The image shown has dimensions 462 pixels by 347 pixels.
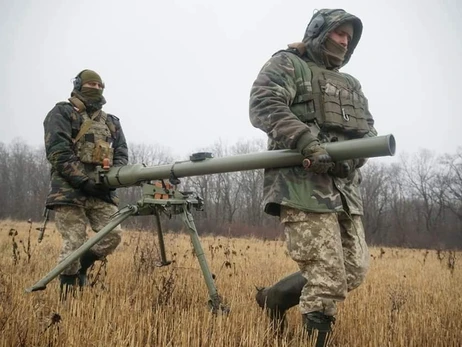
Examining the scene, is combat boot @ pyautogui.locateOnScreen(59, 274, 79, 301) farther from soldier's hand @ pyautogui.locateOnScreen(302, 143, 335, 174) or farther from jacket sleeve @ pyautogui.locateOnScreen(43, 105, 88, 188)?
soldier's hand @ pyautogui.locateOnScreen(302, 143, 335, 174)

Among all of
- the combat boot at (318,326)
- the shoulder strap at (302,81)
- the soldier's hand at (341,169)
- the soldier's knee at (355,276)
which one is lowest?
the combat boot at (318,326)

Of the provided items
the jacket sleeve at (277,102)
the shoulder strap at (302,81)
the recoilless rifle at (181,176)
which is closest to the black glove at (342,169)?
the recoilless rifle at (181,176)

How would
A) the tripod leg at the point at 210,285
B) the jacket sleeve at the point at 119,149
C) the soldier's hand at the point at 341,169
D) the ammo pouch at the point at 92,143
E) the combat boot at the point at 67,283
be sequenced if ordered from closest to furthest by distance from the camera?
the soldier's hand at the point at 341,169 → the tripod leg at the point at 210,285 → the combat boot at the point at 67,283 → the ammo pouch at the point at 92,143 → the jacket sleeve at the point at 119,149

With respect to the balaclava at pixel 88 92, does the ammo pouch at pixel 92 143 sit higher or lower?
lower

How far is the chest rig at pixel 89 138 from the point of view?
14.1 feet

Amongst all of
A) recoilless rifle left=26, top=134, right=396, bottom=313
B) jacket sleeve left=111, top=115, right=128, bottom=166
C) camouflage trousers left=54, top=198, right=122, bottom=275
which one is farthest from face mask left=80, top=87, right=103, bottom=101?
camouflage trousers left=54, top=198, right=122, bottom=275

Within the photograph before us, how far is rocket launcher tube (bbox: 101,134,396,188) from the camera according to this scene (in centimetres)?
245

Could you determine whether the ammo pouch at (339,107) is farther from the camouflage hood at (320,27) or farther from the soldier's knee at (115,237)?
the soldier's knee at (115,237)

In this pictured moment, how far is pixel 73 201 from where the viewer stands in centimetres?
414

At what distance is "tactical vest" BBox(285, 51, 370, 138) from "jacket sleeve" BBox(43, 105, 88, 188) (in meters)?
2.47

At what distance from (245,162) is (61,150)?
7.31 feet

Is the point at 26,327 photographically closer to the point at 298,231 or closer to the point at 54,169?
the point at 298,231

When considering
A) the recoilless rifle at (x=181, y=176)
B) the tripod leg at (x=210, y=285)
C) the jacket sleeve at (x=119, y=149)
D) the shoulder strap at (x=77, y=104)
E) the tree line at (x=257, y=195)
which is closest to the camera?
the recoilless rifle at (x=181, y=176)

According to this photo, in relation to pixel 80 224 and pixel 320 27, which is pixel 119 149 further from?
pixel 320 27
